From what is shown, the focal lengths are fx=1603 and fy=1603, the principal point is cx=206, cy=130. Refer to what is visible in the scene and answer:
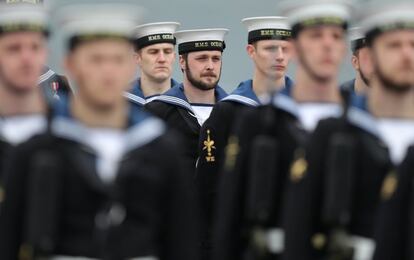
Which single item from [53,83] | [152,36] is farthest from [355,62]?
[53,83]

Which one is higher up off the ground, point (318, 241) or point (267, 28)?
point (267, 28)

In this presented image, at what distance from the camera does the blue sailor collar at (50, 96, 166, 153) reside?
6.88 meters

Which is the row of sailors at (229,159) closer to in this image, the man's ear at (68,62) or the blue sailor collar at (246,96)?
the man's ear at (68,62)

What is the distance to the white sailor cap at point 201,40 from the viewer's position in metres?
12.4

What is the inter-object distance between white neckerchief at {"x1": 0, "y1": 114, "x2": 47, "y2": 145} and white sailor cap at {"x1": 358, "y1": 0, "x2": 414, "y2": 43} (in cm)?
163

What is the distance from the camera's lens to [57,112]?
22.9 feet

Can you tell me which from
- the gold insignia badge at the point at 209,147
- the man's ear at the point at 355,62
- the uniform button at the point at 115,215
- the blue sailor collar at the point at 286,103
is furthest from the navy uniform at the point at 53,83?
the uniform button at the point at 115,215

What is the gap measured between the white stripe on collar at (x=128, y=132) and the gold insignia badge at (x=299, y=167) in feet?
2.26

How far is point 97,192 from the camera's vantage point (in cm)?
679

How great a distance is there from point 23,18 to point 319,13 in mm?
1431

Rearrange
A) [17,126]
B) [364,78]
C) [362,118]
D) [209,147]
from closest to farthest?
[362,118]
[17,126]
[209,147]
[364,78]

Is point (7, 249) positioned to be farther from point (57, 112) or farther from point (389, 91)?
point (389, 91)

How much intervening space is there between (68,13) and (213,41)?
5.45m

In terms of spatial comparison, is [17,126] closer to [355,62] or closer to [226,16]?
[355,62]
